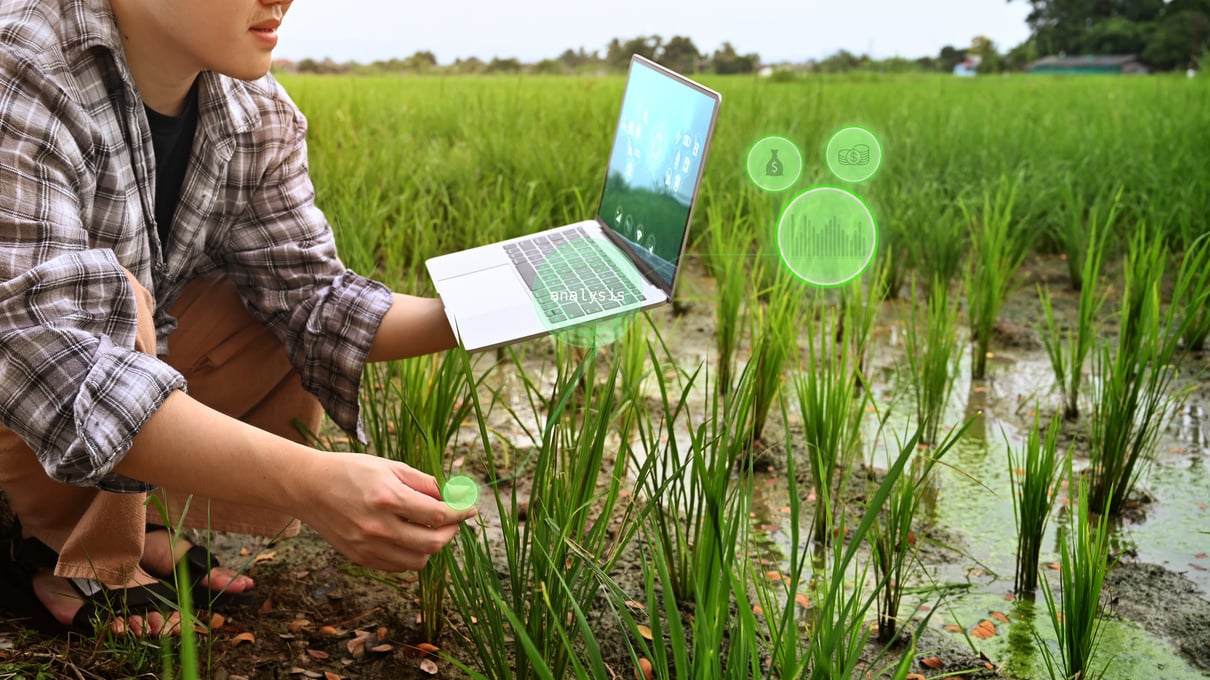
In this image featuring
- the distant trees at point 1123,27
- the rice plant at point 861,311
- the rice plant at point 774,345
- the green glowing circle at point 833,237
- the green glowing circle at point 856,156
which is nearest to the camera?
the green glowing circle at point 856,156

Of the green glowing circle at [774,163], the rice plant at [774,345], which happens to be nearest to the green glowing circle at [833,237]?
the rice plant at [774,345]

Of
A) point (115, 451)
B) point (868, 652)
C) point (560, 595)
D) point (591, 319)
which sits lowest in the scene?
point (868, 652)

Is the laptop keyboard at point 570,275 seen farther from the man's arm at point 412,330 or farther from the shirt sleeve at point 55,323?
the shirt sleeve at point 55,323

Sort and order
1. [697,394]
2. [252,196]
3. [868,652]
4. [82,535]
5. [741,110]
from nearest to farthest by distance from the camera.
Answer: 1. [82,535]
2. [868,652]
3. [252,196]
4. [697,394]
5. [741,110]

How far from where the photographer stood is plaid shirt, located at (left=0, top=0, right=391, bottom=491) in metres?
1.10

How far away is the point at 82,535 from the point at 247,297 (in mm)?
491

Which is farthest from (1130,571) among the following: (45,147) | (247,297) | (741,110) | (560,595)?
(741,110)

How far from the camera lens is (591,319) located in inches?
54.3

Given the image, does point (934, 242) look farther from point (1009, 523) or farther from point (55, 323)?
point (55, 323)

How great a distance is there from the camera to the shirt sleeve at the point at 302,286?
5.20 ft

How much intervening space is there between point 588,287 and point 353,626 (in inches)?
25.4

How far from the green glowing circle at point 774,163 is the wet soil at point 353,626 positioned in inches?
13.0

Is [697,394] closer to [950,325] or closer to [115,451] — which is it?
[950,325]

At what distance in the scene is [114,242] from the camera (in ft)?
4.41
